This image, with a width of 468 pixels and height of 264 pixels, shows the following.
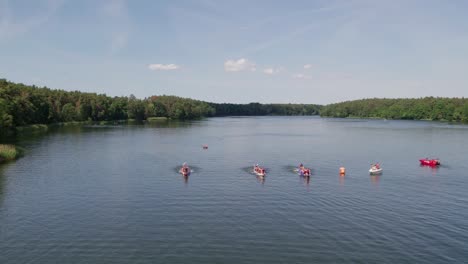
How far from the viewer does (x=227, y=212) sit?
39938 mm

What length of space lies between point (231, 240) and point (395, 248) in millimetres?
12843

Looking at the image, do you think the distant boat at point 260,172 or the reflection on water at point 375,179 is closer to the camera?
the reflection on water at point 375,179

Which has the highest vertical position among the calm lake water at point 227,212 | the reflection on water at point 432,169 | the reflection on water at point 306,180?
the reflection on water at point 432,169

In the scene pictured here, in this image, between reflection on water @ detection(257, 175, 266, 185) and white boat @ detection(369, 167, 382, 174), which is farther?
white boat @ detection(369, 167, 382, 174)

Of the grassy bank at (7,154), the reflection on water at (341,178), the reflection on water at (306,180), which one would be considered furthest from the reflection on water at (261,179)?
the grassy bank at (7,154)

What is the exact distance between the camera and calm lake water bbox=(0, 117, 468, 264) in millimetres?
29688

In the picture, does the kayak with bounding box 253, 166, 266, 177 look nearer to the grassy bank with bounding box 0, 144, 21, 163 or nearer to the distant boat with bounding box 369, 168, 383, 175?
the distant boat with bounding box 369, 168, 383, 175

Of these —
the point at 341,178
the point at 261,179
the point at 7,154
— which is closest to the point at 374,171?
the point at 341,178

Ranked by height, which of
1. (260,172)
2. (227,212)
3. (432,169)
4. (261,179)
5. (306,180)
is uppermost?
(260,172)

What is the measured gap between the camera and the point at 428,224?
3681 centimetres

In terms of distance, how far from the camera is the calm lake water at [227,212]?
29.7 meters

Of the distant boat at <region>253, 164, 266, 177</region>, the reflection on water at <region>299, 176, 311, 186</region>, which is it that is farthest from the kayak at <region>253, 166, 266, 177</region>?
the reflection on water at <region>299, 176, 311, 186</region>

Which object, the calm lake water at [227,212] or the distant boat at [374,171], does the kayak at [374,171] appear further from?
the calm lake water at [227,212]

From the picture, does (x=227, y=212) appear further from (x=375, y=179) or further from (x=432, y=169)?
(x=432, y=169)
